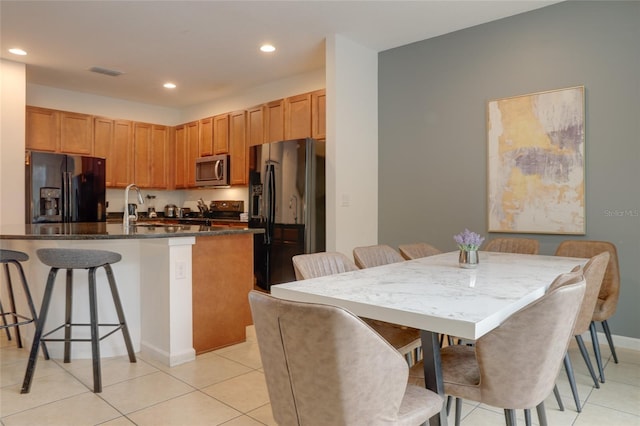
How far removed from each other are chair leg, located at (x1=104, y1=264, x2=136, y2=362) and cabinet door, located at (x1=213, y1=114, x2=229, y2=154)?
3.56 m

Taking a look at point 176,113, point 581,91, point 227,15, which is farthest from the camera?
point 176,113

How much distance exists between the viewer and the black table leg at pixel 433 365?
4.32ft

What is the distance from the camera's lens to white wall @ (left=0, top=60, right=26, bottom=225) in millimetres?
4652

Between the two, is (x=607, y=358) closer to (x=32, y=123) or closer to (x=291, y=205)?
(x=291, y=205)

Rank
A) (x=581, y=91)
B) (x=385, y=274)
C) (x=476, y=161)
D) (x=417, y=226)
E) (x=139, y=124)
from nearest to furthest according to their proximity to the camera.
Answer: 1. (x=385, y=274)
2. (x=581, y=91)
3. (x=476, y=161)
4. (x=417, y=226)
5. (x=139, y=124)

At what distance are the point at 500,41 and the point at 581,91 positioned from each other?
33.6 inches

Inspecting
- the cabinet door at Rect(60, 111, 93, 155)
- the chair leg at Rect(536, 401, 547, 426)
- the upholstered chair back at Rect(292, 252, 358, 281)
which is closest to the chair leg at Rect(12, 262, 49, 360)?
the upholstered chair back at Rect(292, 252, 358, 281)

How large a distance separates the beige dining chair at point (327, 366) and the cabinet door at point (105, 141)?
5675mm

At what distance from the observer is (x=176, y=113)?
7.16 metres

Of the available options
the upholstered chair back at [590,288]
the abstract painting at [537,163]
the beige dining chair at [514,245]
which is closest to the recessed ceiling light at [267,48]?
the abstract painting at [537,163]

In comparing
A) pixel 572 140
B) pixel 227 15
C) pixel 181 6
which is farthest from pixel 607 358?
pixel 181 6

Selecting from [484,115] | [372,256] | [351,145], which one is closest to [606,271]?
[372,256]

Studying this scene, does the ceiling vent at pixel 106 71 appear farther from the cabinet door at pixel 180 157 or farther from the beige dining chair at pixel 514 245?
the beige dining chair at pixel 514 245

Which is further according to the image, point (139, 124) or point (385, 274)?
point (139, 124)
